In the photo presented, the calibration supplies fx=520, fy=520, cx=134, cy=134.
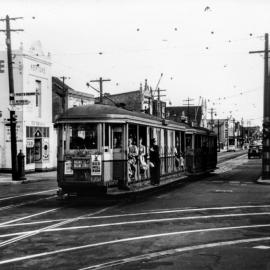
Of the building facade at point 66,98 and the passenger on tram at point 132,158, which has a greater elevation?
the building facade at point 66,98

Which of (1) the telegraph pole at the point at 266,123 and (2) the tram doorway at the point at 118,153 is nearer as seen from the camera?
(2) the tram doorway at the point at 118,153

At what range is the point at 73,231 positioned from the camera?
1022 cm

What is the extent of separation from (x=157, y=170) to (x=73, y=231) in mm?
9569

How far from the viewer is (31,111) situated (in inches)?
1367

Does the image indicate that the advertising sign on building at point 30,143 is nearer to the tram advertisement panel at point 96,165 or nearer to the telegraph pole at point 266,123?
the telegraph pole at point 266,123

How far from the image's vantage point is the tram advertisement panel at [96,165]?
15289mm

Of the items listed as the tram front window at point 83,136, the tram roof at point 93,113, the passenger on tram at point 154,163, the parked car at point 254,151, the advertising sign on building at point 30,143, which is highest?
the tram roof at point 93,113

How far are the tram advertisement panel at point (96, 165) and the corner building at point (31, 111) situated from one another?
57.4ft

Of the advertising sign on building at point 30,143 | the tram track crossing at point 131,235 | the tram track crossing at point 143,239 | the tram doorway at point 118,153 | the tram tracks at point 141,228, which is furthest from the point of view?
the advertising sign on building at point 30,143

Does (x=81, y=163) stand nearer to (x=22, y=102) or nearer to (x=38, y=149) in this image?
(x=22, y=102)

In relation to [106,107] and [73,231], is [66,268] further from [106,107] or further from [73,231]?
[106,107]

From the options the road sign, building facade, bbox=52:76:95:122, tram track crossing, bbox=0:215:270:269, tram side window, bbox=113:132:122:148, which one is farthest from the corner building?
tram track crossing, bbox=0:215:270:269

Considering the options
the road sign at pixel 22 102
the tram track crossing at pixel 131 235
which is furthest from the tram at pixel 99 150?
the road sign at pixel 22 102

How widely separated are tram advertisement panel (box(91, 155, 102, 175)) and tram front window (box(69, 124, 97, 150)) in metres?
0.37
